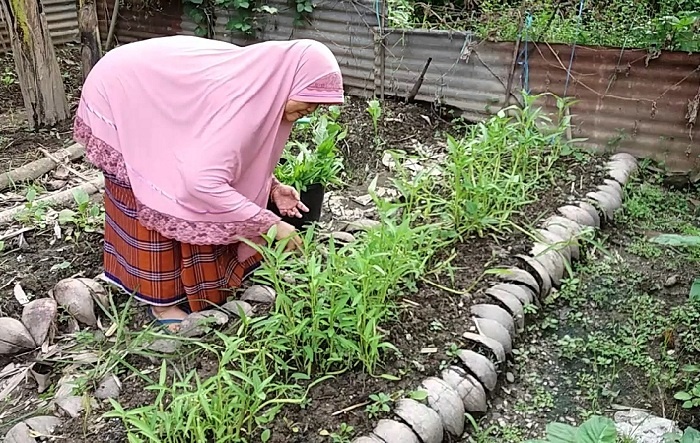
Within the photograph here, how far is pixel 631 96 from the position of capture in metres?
3.86

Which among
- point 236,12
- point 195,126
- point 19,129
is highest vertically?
point 236,12

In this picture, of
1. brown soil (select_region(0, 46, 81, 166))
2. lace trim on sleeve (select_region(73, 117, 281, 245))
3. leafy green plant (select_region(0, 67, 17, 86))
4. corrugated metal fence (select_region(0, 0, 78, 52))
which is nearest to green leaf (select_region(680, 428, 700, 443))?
lace trim on sleeve (select_region(73, 117, 281, 245))

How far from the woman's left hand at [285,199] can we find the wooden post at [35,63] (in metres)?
2.28

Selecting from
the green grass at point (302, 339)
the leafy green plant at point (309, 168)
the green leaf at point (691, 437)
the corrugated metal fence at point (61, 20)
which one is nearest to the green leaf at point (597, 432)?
the green leaf at point (691, 437)

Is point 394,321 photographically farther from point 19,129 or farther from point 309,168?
point 19,129

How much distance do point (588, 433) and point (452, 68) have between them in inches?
118

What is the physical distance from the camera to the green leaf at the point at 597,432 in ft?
5.51

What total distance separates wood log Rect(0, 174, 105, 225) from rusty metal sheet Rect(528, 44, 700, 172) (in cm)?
251

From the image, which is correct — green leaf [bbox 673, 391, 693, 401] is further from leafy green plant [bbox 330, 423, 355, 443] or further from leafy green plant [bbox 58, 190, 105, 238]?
leafy green plant [bbox 58, 190, 105, 238]

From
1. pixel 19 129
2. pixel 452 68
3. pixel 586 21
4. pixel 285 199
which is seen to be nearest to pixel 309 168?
pixel 285 199

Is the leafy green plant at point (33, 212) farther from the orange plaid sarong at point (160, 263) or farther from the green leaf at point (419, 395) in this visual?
the green leaf at point (419, 395)

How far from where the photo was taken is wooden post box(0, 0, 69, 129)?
4.14 meters

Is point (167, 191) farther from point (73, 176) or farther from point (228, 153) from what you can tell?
point (73, 176)

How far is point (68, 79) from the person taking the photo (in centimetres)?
526
